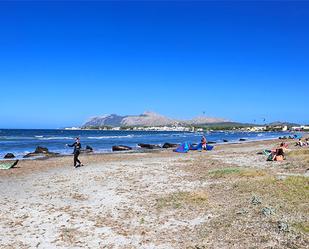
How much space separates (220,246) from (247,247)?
0.68 metres

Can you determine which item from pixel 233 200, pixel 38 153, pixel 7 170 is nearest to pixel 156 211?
pixel 233 200

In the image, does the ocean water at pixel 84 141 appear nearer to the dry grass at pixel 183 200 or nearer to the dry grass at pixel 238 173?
the dry grass at pixel 238 173

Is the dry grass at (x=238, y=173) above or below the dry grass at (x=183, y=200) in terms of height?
above

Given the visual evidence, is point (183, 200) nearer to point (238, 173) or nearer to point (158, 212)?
point (158, 212)

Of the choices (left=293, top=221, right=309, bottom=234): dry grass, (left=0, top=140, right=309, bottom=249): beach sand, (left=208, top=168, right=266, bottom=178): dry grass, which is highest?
(left=208, top=168, right=266, bottom=178): dry grass

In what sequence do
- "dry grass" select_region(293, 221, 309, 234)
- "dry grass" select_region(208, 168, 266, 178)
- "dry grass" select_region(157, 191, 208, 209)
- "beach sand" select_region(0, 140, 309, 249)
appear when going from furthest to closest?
"dry grass" select_region(208, 168, 266, 178), "dry grass" select_region(157, 191, 208, 209), "beach sand" select_region(0, 140, 309, 249), "dry grass" select_region(293, 221, 309, 234)

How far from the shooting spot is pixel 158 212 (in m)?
14.0

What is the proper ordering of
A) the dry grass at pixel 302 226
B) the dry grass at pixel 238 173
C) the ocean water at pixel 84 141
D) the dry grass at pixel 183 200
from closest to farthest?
the dry grass at pixel 302 226 → the dry grass at pixel 183 200 → the dry grass at pixel 238 173 → the ocean water at pixel 84 141

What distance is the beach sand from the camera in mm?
10625

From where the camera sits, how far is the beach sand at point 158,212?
10625 mm

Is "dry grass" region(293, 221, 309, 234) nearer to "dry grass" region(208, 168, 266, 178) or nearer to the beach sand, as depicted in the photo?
the beach sand

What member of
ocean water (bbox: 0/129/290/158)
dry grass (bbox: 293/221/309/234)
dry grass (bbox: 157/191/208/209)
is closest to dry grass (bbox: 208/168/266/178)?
dry grass (bbox: 157/191/208/209)

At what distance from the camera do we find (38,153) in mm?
45844

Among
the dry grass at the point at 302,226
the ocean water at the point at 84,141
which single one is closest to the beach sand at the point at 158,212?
the dry grass at the point at 302,226
